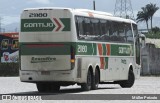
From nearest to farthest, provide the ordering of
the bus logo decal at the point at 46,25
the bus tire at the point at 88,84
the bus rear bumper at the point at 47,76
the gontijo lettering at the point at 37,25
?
the bus rear bumper at the point at 47,76
the bus logo decal at the point at 46,25
the gontijo lettering at the point at 37,25
the bus tire at the point at 88,84

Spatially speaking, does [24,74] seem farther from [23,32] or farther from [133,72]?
[133,72]

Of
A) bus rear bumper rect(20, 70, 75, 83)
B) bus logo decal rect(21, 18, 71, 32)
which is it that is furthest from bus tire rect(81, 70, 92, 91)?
bus logo decal rect(21, 18, 71, 32)

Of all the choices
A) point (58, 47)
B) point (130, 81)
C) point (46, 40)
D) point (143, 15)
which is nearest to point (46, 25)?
point (46, 40)

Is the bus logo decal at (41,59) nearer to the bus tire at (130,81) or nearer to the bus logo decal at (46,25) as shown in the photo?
the bus logo decal at (46,25)

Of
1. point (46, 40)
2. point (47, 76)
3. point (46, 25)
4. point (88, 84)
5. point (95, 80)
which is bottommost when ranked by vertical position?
point (88, 84)

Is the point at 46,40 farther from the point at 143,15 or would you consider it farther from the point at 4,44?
the point at 143,15

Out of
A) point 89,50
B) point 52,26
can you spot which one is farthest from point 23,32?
point 89,50

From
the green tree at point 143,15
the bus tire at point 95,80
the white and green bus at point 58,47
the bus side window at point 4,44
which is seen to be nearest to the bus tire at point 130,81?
the bus tire at point 95,80

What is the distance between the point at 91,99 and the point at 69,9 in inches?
214

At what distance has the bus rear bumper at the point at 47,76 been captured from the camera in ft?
76.9

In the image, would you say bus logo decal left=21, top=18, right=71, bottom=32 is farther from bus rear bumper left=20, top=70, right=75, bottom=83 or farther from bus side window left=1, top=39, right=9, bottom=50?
bus side window left=1, top=39, right=9, bottom=50

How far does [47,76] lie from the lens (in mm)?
23594

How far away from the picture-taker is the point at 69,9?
2372 centimetres

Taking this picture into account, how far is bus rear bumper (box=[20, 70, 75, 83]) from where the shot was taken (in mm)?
23438
